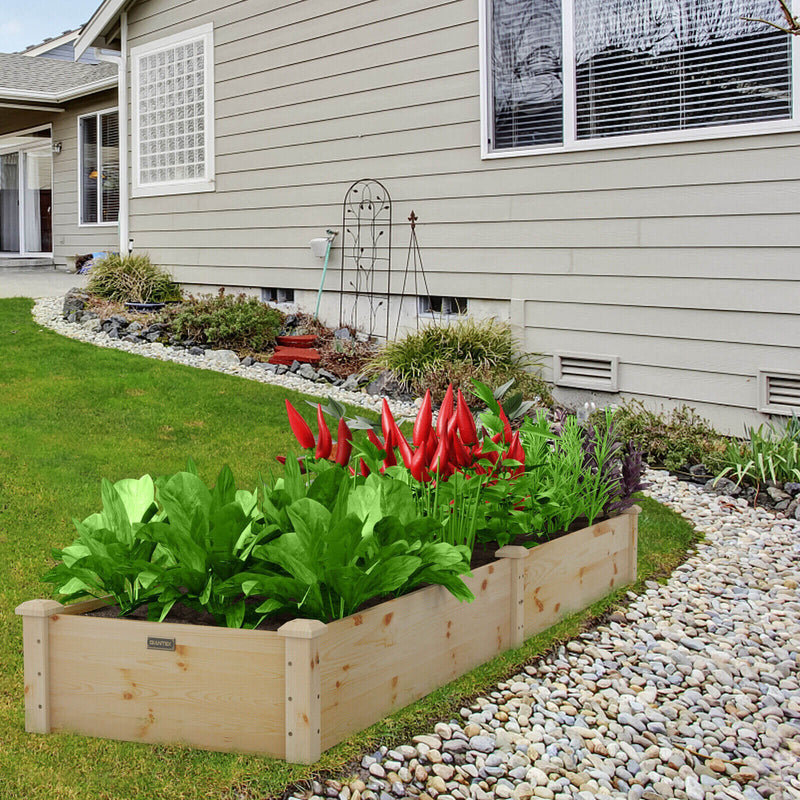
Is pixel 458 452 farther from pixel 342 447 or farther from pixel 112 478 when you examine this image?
pixel 112 478

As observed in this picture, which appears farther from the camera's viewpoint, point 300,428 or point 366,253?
Result: point 366,253

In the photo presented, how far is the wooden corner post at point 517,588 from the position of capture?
10.6ft

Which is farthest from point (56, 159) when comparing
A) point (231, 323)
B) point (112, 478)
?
point (112, 478)

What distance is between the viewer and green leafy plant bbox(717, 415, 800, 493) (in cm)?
533

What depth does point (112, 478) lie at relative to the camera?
198 inches

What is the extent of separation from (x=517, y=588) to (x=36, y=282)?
1205 cm

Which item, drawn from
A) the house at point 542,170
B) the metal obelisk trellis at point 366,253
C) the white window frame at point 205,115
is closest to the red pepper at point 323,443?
the house at point 542,170

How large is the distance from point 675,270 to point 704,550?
252 cm

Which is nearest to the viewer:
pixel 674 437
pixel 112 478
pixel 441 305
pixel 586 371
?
pixel 112 478

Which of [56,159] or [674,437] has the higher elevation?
[56,159]

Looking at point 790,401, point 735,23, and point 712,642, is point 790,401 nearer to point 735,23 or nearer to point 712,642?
point 735,23

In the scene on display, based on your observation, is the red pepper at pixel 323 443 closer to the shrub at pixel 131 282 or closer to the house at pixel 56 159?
the shrub at pixel 131 282

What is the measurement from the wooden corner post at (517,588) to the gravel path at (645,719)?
0.14 metres

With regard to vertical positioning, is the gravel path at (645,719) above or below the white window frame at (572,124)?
below
